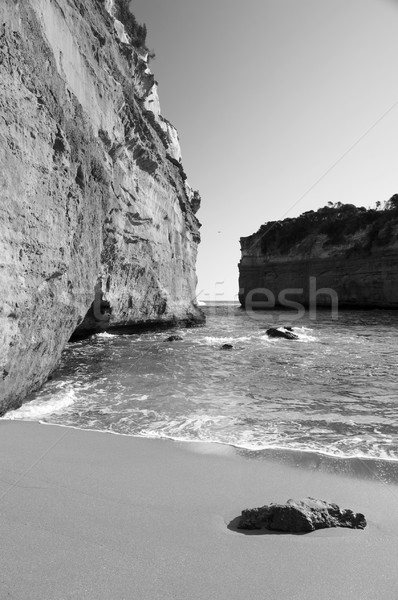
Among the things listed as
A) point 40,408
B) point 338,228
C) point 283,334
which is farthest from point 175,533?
point 338,228

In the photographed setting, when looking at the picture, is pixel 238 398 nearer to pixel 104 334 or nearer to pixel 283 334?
pixel 283 334

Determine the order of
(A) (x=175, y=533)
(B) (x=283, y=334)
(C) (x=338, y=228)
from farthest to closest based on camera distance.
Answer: (C) (x=338, y=228) < (B) (x=283, y=334) < (A) (x=175, y=533)

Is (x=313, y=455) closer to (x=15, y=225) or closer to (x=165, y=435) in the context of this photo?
(x=165, y=435)

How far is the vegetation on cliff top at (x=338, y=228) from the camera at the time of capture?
4447 cm

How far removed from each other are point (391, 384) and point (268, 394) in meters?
2.86

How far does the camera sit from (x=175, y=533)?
99.7 inches

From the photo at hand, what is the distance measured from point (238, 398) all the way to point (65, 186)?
5.89m

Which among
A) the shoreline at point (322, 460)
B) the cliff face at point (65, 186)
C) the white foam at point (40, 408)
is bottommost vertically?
the white foam at point (40, 408)

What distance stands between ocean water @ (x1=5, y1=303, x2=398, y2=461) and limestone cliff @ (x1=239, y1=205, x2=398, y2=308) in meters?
35.3

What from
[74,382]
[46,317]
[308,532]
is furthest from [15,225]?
[308,532]

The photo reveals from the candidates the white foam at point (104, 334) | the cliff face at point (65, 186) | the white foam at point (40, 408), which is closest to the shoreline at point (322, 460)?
the white foam at point (40, 408)

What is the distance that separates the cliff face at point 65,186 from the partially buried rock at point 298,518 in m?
4.43

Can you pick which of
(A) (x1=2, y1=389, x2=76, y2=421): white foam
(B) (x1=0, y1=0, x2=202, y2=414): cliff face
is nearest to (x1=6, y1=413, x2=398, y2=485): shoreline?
(A) (x1=2, y1=389, x2=76, y2=421): white foam

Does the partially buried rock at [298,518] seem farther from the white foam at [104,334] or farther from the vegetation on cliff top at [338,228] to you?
the vegetation on cliff top at [338,228]
